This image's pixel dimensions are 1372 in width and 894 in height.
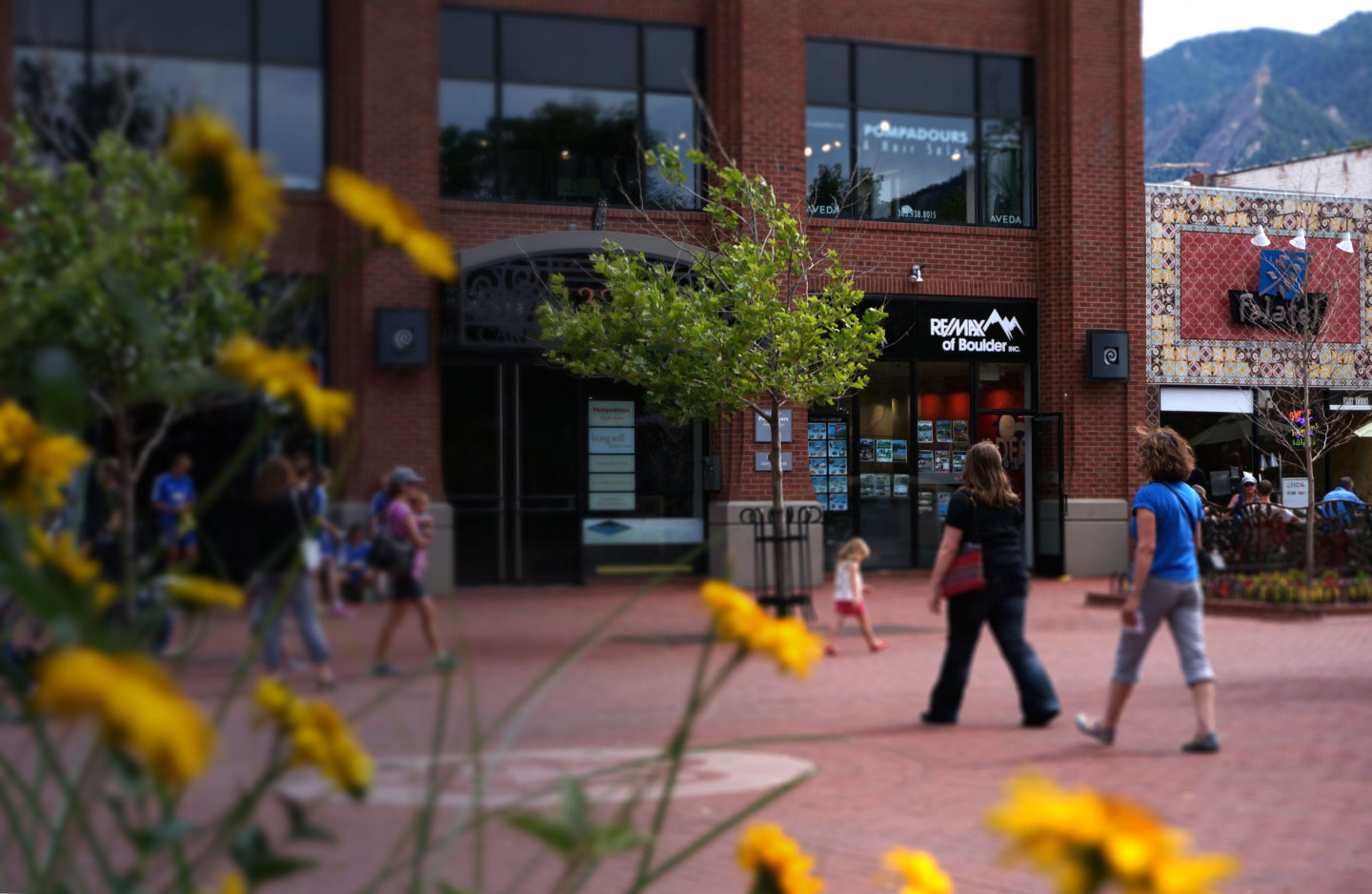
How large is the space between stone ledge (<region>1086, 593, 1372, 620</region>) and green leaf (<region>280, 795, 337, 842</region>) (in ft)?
38.5

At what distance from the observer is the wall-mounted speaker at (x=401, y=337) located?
1032mm

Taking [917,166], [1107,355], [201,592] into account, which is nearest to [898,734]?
[917,166]

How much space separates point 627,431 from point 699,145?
635mm

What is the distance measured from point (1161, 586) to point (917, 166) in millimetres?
2118

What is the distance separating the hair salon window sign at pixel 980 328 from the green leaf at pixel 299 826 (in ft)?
9.88

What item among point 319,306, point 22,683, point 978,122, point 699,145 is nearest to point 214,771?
point 22,683

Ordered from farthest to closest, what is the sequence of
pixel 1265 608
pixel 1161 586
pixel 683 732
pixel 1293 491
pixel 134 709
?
1. pixel 1293 491
2. pixel 1265 608
3. pixel 1161 586
4. pixel 683 732
5. pixel 134 709

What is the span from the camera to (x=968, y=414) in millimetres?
4426

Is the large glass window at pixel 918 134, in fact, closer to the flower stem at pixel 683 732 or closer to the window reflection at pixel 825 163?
the window reflection at pixel 825 163

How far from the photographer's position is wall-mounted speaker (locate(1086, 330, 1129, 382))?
3955 millimetres

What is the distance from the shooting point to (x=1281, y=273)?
1934 cm

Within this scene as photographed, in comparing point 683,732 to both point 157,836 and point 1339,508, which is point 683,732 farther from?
point 1339,508

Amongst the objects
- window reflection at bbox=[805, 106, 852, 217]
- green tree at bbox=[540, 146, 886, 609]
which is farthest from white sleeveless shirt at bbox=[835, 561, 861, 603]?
window reflection at bbox=[805, 106, 852, 217]

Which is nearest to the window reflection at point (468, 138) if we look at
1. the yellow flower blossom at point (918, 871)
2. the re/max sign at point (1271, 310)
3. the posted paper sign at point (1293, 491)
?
the yellow flower blossom at point (918, 871)
